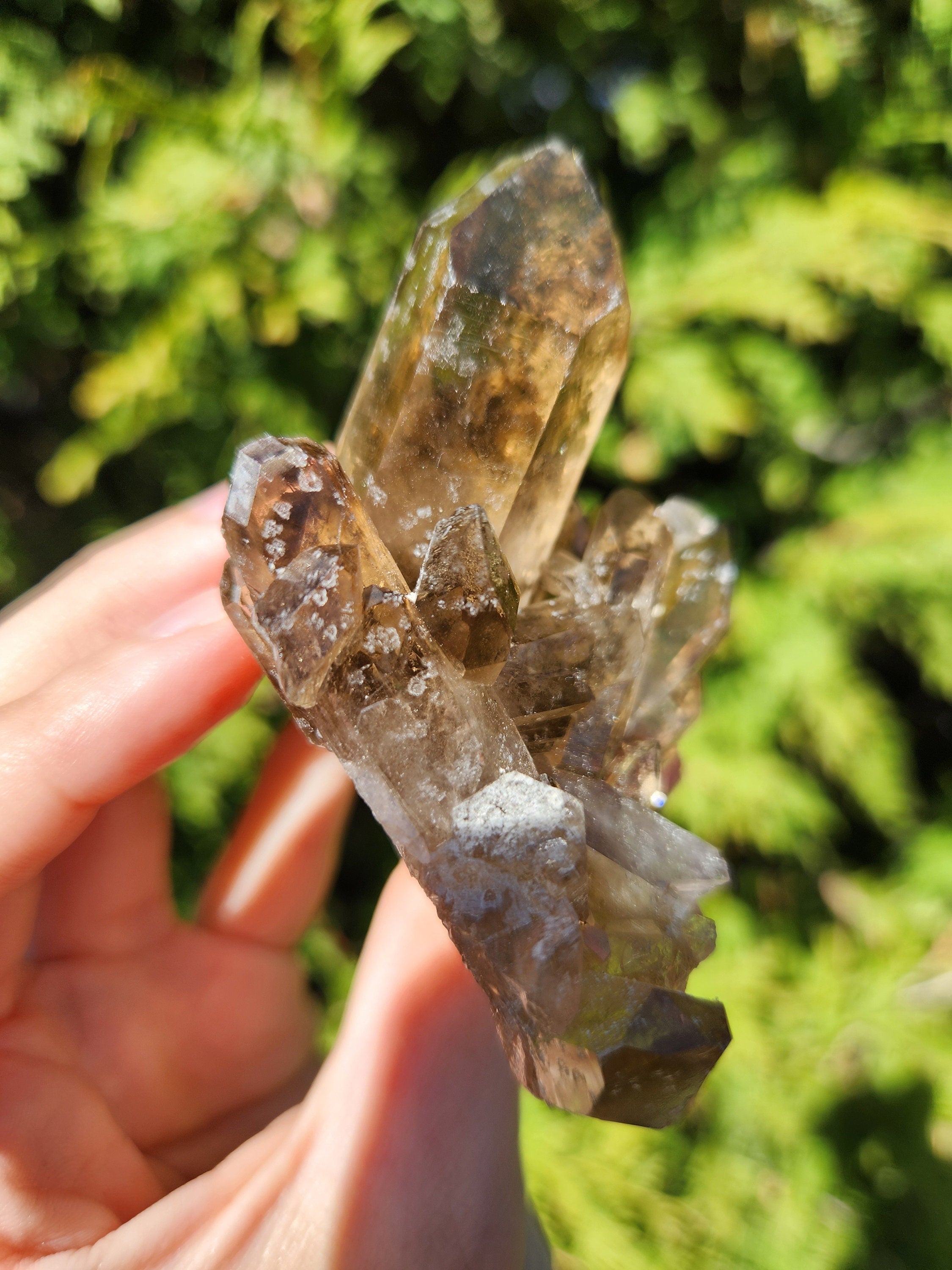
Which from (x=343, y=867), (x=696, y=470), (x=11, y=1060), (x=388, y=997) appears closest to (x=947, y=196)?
(x=696, y=470)

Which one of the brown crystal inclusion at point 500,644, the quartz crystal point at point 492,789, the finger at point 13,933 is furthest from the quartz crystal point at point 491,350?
the finger at point 13,933

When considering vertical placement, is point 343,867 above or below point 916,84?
below

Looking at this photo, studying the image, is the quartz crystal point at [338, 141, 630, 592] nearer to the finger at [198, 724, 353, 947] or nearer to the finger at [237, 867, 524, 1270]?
the finger at [237, 867, 524, 1270]

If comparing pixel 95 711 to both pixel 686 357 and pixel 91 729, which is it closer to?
pixel 91 729

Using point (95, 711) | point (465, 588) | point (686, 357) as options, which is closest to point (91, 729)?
point (95, 711)

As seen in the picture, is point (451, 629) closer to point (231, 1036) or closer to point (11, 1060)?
point (11, 1060)

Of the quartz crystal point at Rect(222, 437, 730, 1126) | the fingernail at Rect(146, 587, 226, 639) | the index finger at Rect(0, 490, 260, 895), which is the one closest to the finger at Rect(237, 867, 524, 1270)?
the quartz crystal point at Rect(222, 437, 730, 1126)
